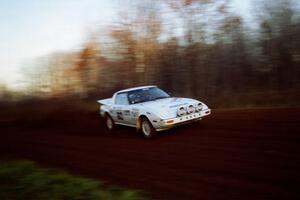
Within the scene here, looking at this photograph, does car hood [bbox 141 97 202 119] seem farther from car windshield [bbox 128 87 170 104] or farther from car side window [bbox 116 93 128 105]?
car side window [bbox 116 93 128 105]

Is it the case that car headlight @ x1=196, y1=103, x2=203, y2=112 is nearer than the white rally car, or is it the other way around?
the white rally car

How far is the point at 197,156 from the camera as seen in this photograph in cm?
821

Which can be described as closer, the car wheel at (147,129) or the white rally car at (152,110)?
the white rally car at (152,110)

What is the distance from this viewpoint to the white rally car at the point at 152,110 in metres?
10.5

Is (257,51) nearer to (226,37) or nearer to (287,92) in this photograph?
(226,37)

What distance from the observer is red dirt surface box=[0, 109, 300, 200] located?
5992 millimetres

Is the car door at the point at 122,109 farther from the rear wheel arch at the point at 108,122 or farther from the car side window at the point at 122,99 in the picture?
the rear wheel arch at the point at 108,122

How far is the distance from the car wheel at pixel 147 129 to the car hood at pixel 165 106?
42 cm

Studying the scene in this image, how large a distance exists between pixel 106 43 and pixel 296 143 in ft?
93.7

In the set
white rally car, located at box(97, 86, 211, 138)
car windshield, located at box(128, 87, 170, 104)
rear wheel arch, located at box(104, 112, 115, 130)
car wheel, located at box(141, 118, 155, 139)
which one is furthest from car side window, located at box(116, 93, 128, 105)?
car wheel, located at box(141, 118, 155, 139)

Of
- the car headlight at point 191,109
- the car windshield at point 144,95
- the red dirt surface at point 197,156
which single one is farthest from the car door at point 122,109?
the car headlight at point 191,109

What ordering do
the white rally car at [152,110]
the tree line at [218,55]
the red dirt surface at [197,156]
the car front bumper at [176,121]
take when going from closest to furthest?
the red dirt surface at [197,156] → the car front bumper at [176,121] → the white rally car at [152,110] → the tree line at [218,55]

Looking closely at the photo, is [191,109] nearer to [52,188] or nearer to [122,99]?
[122,99]

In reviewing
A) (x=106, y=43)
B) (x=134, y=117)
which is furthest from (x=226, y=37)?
(x=134, y=117)
